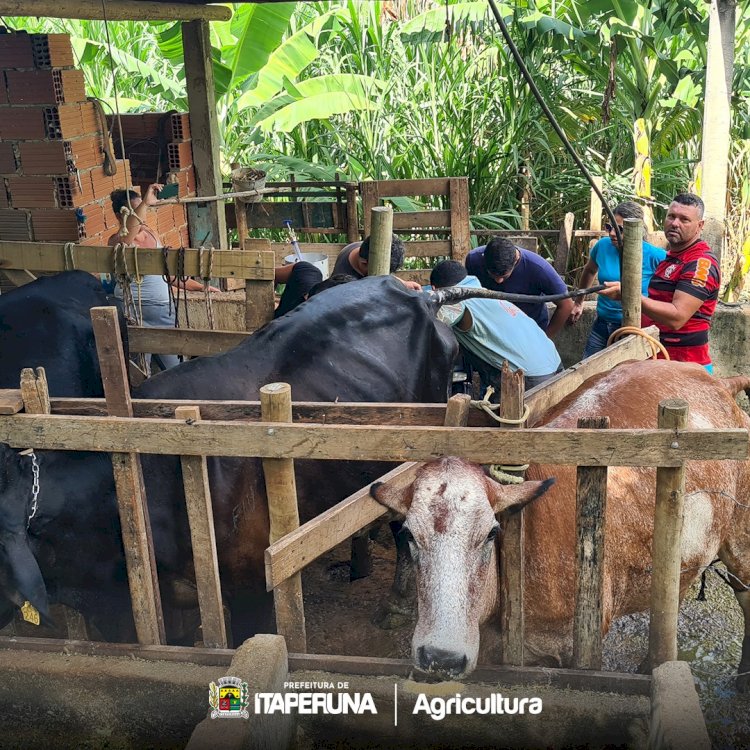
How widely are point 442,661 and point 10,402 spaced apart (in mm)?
A: 1749

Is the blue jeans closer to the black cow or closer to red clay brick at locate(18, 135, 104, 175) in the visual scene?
the black cow

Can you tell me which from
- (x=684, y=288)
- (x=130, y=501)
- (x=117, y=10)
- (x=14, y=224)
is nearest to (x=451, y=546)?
(x=130, y=501)

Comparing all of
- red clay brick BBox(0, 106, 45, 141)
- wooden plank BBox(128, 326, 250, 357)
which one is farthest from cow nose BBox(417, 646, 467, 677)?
red clay brick BBox(0, 106, 45, 141)

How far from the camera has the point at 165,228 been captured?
7578 millimetres

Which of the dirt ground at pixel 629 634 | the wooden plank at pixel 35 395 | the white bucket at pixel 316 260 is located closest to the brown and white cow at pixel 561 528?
the dirt ground at pixel 629 634

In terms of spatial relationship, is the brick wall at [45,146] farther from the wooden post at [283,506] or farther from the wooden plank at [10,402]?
the wooden post at [283,506]

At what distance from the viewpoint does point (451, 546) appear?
2.99 m

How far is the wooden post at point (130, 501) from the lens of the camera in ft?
10.6

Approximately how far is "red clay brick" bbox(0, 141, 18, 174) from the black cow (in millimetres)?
2876

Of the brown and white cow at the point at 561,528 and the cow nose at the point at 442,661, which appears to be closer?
the cow nose at the point at 442,661

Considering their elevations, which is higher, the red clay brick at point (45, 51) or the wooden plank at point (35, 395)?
the red clay brick at point (45, 51)

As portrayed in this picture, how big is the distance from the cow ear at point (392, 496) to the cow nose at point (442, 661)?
0.50 metres

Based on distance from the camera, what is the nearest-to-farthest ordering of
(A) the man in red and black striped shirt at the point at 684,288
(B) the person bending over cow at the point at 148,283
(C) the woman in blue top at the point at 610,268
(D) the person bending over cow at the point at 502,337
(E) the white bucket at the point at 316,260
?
(A) the man in red and black striped shirt at the point at 684,288 → (D) the person bending over cow at the point at 502,337 → (B) the person bending over cow at the point at 148,283 → (C) the woman in blue top at the point at 610,268 → (E) the white bucket at the point at 316,260

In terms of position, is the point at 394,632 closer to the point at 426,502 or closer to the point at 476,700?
the point at 476,700
